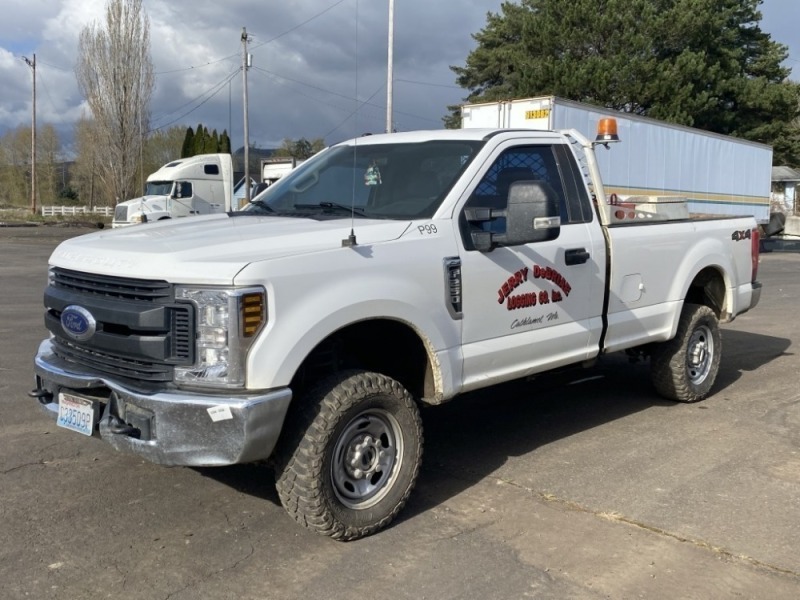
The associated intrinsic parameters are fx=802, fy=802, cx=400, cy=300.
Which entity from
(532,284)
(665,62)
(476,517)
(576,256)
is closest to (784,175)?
(665,62)

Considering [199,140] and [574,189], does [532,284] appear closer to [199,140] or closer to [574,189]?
[574,189]

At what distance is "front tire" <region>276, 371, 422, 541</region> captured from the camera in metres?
3.84

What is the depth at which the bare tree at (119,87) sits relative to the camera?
146 feet

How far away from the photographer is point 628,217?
675cm

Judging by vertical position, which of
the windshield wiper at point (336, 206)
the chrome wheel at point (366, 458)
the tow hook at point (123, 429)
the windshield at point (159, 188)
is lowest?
the chrome wheel at point (366, 458)

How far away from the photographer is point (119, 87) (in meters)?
44.7

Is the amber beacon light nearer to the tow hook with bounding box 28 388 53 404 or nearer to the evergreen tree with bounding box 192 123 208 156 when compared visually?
the tow hook with bounding box 28 388 53 404

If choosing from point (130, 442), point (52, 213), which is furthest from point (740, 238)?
point (52, 213)

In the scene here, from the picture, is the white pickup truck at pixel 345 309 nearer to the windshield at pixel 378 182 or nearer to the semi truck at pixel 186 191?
the windshield at pixel 378 182

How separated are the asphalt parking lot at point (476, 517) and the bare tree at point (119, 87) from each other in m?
42.0

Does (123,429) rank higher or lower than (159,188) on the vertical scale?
lower

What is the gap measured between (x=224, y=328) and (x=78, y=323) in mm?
892

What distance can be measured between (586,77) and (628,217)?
24.6 metres

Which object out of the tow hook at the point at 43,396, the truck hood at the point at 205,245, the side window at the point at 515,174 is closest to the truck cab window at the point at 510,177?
the side window at the point at 515,174
